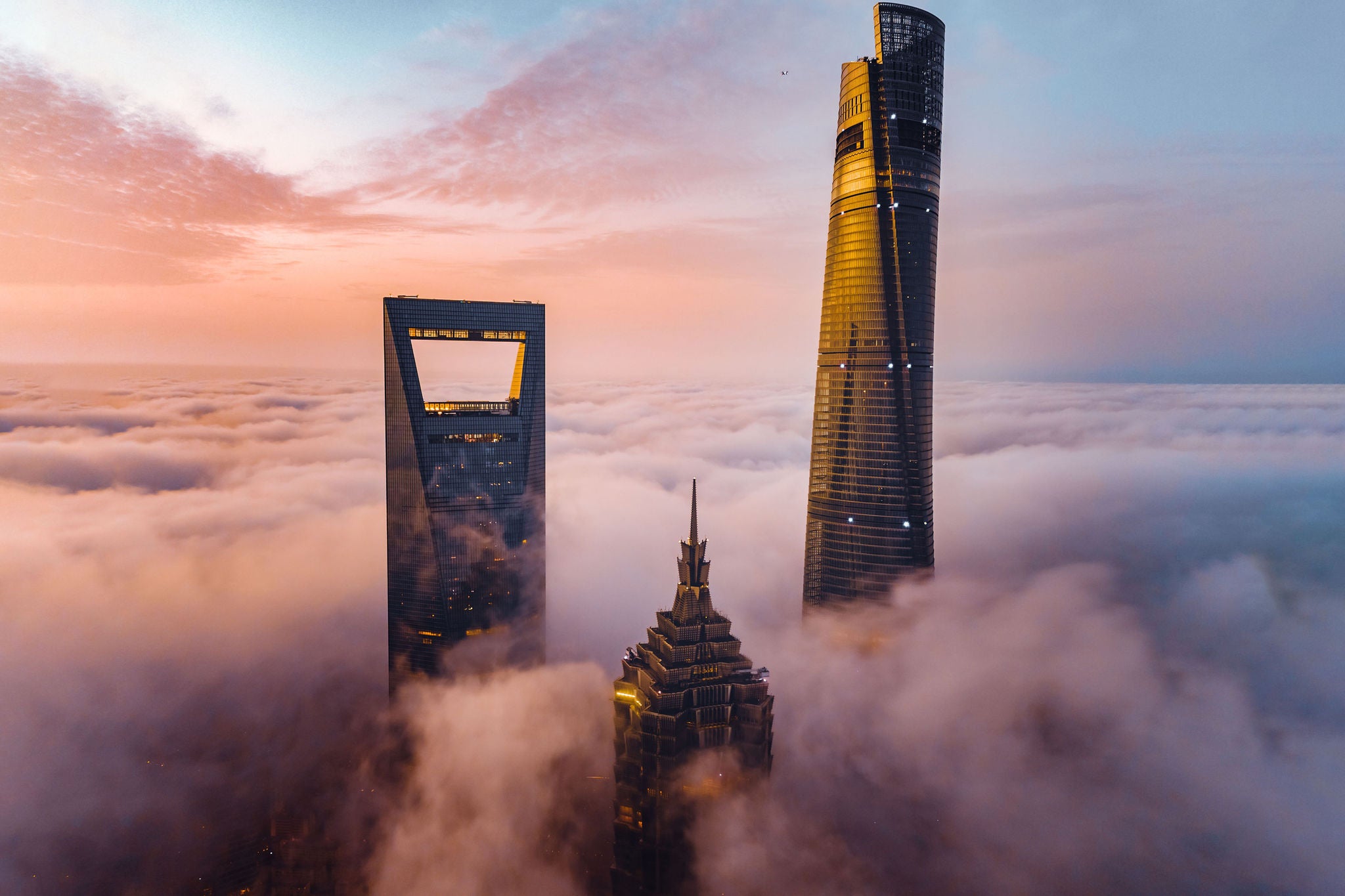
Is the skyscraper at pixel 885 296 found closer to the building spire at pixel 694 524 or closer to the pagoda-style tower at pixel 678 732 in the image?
the building spire at pixel 694 524

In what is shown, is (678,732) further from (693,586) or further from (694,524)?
(694,524)

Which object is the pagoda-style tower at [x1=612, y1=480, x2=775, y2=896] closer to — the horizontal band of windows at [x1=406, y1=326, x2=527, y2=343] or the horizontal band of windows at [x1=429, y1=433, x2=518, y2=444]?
the horizontal band of windows at [x1=429, y1=433, x2=518, y2=444]

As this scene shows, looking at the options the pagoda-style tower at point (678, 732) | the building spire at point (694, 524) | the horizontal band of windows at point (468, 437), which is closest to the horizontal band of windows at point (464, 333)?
the horizontal band of windows at point (468, 437)

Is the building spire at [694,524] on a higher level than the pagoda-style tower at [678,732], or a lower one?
higher

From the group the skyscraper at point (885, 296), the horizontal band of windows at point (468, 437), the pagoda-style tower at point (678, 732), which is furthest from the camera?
the horizontal band of windows at point (468, 437)

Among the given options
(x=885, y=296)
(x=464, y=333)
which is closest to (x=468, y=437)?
(x=464, y=333)

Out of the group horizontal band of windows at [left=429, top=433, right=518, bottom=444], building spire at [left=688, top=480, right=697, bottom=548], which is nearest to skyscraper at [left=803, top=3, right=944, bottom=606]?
building spire at [left=688, top=480, right=697, bottom=548]
